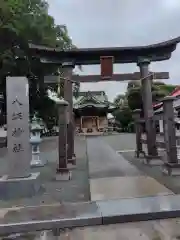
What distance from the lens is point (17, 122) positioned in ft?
22.2

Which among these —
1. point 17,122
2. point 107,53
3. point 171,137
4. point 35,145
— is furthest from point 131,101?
point 17,122

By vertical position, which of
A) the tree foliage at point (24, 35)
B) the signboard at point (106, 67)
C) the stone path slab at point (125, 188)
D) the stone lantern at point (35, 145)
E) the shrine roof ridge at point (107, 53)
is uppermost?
the tree foliage at point (24, 35)

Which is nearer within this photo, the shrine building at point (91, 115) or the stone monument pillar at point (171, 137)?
the stone monument pillar at point (171, 137)

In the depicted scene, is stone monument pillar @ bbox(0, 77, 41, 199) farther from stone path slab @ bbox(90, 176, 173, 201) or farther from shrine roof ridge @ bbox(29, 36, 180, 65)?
shrine roof ridge @ bbox(29, 36, 180, 65)

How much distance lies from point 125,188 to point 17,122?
10.1 feet

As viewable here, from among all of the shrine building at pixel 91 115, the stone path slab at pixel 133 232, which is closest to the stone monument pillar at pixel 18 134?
the stone path slab at pixel 133 232

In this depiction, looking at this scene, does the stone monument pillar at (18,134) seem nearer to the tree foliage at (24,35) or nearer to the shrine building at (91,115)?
the tree foliage at (24,35)

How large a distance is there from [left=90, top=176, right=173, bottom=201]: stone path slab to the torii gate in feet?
10.1

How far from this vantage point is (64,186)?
731 cm

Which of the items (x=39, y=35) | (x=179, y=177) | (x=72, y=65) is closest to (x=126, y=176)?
(x=179, y=177)

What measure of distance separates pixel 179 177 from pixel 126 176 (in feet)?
4.96

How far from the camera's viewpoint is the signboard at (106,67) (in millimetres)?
10688

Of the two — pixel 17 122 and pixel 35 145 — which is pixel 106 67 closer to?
pixel 35 145

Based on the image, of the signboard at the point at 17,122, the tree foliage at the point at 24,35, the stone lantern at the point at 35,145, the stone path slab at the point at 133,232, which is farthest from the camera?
the tree foliage at the point at 24,35
